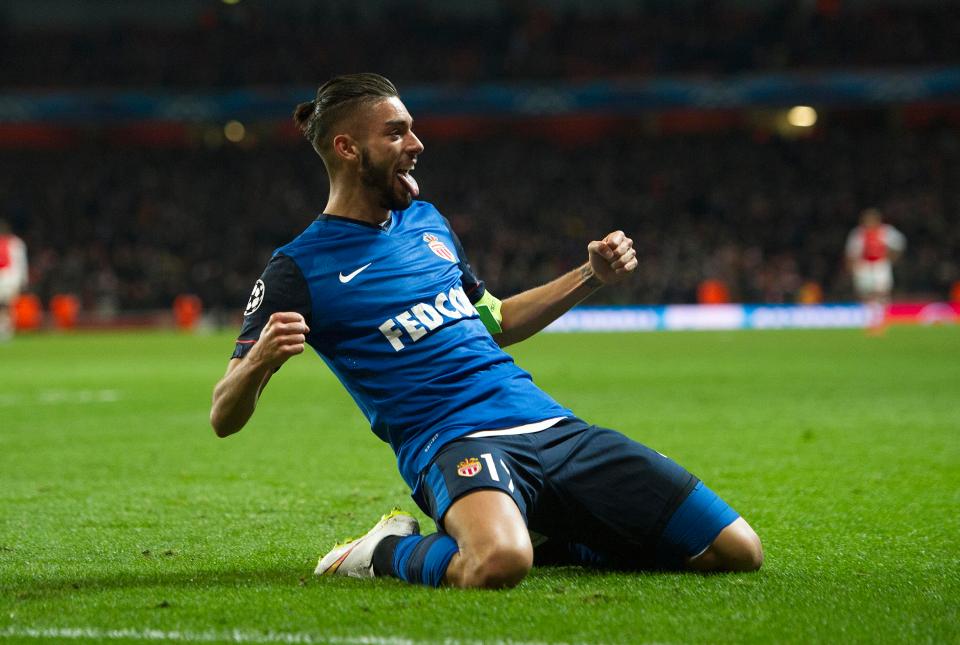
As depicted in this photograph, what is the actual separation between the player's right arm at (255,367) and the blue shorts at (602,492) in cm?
63

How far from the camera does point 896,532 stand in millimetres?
4816

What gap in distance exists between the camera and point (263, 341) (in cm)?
375

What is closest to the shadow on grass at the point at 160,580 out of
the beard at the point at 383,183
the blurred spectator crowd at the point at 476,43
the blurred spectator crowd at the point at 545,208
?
the beard at the point at 383,183

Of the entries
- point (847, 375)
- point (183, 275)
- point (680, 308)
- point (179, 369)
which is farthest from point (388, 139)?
point (183, 275)

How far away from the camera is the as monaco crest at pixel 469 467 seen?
153 inches

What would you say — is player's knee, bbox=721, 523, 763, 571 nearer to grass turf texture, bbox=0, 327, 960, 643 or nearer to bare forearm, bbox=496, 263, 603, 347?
grass turf texture, bbox=0, 327, 960, 643

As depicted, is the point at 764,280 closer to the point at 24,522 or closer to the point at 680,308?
the point at 680,308

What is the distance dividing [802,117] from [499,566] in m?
34.7

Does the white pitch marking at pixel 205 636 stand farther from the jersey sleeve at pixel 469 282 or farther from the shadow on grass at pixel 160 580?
the jersey sleeve at pixel 469 282

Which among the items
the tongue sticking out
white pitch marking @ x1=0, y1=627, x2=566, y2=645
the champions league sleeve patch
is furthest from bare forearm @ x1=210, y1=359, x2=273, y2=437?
the tongue sticking out

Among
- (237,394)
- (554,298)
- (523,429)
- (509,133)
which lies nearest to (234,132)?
(509,133)

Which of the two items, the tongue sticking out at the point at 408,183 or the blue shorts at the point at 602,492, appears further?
the tongue sticking out at the point at 408,183

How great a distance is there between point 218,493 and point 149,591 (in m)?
2.33

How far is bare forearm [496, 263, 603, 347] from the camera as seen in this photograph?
470 centimetres
